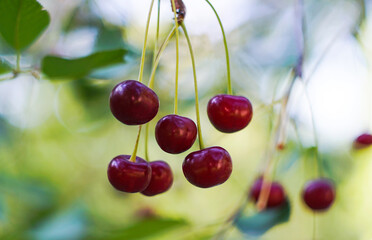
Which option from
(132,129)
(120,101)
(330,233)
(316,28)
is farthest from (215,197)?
(120,101)

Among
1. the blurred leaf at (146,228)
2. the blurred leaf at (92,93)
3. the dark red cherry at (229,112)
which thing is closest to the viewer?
the dark red cherry at (229,112)

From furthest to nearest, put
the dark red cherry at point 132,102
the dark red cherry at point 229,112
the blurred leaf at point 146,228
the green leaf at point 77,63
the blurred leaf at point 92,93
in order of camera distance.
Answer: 1. the blurred leaf at point 92,93
2. the blurred leaf at point 146,228
3. the green leaf at point 77,63
4. the dark red cherry at point 229,112
5. the dark red cherry at point 132,102

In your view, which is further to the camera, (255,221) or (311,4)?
(311,4)

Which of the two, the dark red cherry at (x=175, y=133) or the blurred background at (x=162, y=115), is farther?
the blurred background at (x=162, y=115)

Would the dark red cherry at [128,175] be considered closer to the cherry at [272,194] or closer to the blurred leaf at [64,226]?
the blurred leaf at [64,226]

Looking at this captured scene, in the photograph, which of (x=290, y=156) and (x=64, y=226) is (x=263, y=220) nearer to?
(x=290, y=156)

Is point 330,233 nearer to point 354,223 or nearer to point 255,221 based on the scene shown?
point 354,223

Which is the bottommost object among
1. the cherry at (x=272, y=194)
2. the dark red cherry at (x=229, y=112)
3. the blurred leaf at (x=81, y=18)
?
the dark red cherry at (x=229, y=112)

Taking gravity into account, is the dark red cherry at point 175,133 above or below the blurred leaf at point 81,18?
below

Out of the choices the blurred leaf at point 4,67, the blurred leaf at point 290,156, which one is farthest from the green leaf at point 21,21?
the blurred leaf at point 290,156
